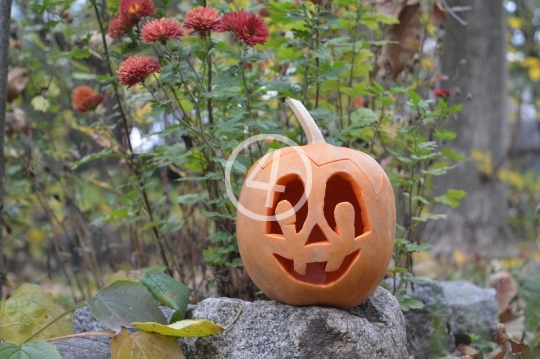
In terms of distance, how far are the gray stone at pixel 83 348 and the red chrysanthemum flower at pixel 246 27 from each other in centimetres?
120

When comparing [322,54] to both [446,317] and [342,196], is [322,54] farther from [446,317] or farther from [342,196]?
[446,317]

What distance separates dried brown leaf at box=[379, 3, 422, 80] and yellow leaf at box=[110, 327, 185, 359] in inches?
71.0

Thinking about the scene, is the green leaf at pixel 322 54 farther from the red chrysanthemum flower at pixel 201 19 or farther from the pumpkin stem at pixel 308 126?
the red chrysanthemum flower at pixel 201 19

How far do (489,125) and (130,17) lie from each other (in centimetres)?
503

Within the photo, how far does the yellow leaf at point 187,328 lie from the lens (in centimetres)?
170

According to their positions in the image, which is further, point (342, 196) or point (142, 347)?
point (342, 196)

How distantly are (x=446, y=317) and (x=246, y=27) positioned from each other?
1675 millimetres

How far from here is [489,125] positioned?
6211mm

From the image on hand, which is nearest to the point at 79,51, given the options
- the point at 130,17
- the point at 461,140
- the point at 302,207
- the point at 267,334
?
the point at 130,17

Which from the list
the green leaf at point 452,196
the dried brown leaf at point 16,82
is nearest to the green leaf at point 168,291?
the green leaf at point 452,196

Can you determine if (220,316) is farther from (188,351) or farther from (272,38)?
(272,38)

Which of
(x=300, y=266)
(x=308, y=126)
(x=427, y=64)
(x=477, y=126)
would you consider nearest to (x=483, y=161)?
(x=477, y=126)

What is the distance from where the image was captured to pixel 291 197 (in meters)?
1.97

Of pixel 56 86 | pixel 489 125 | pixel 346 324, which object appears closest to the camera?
pixel 346 324
